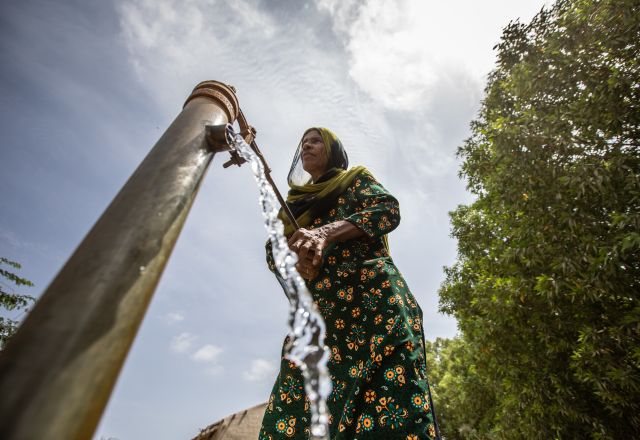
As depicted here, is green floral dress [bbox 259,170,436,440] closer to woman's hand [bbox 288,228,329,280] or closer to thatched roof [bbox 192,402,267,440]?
woman's hand [bbox 288,228,329,280]

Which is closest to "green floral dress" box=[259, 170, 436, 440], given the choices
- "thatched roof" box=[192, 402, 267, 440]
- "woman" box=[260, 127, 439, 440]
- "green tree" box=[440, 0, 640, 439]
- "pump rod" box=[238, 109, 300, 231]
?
"woman" box=[260, 127, 439, 440]

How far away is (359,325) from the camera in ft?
6.22

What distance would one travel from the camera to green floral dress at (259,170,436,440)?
151 centimetres

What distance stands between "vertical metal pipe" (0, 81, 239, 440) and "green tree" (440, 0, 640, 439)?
195 inches

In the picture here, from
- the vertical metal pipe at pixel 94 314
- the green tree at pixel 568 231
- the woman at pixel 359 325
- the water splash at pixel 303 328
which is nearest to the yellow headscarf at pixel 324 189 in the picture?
the woman at pixel 359 325

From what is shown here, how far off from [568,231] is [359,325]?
14.9 ft

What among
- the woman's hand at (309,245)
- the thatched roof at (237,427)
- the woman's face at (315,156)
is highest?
the woman's face at (315,156)

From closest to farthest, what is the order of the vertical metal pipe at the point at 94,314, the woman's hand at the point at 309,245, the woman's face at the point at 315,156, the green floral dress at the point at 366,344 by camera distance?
the vertical metal pipe at the point at 94,314 < the green floral dress at the point at 366,344 < the woman's hand at the point at 309,245 < the woman's face at the point at 315,156

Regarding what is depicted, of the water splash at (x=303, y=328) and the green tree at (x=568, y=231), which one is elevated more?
the green tree at (x=568, y=231)

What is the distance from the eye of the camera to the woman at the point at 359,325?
4.99 ft

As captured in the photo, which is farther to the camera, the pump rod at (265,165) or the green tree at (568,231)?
the green tree at (568,231)

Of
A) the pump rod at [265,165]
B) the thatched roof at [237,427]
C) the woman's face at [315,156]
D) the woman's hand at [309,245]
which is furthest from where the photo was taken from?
the thatched roof at [237,427]

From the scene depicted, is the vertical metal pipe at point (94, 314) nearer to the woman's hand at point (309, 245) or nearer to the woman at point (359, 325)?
the woman's hand at point (309, 245)

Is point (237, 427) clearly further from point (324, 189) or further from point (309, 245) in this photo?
point (309, 245)
